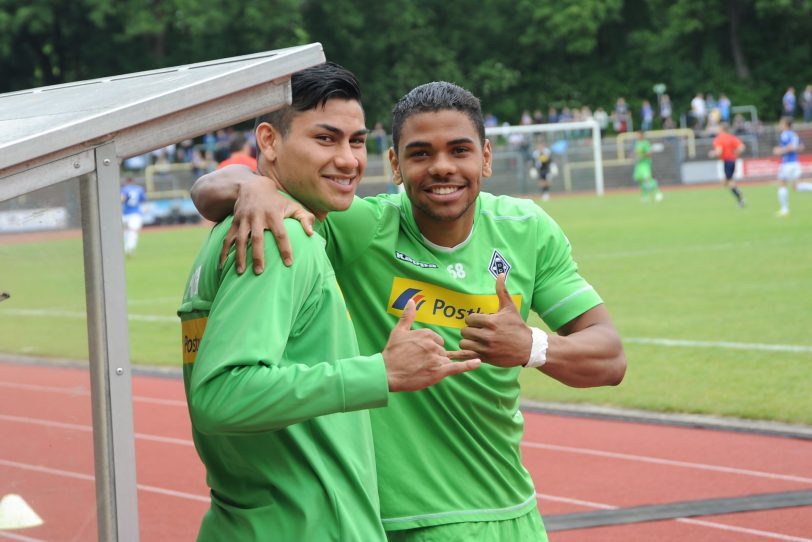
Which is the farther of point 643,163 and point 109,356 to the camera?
point 643,163

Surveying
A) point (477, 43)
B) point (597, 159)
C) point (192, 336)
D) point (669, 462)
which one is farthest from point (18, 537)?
point (477, 43)

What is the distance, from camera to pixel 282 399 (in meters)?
2.23

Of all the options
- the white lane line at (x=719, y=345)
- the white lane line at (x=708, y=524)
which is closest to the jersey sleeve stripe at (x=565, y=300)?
the white lane line at (x=708, y=524)

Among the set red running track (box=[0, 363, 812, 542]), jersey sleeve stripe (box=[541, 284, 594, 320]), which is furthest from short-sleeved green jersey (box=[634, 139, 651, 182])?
jersey sleeve stripe (box=[541, 284, 594, 320])

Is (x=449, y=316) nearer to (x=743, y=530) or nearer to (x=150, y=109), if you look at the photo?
(x=150, y=109)

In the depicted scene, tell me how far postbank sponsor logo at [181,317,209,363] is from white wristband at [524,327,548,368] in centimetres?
82

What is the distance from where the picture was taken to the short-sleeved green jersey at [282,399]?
2.26 meters

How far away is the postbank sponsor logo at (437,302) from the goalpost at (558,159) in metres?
37.6

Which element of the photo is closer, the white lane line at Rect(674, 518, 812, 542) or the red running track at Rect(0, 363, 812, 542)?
the white lane line at Rect(674, 518, 812, 542)

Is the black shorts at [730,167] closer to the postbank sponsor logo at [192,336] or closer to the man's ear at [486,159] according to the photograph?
the man's ear at [486,159]

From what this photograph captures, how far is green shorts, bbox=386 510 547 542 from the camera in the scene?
3213mm

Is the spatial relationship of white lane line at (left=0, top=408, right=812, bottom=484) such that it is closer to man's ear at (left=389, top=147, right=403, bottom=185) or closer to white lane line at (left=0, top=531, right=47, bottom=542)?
man's ear at (left=389, top=147, right=403, bottom=185)

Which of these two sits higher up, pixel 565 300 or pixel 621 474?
pixel 565 300

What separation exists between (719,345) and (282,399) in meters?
9.28
